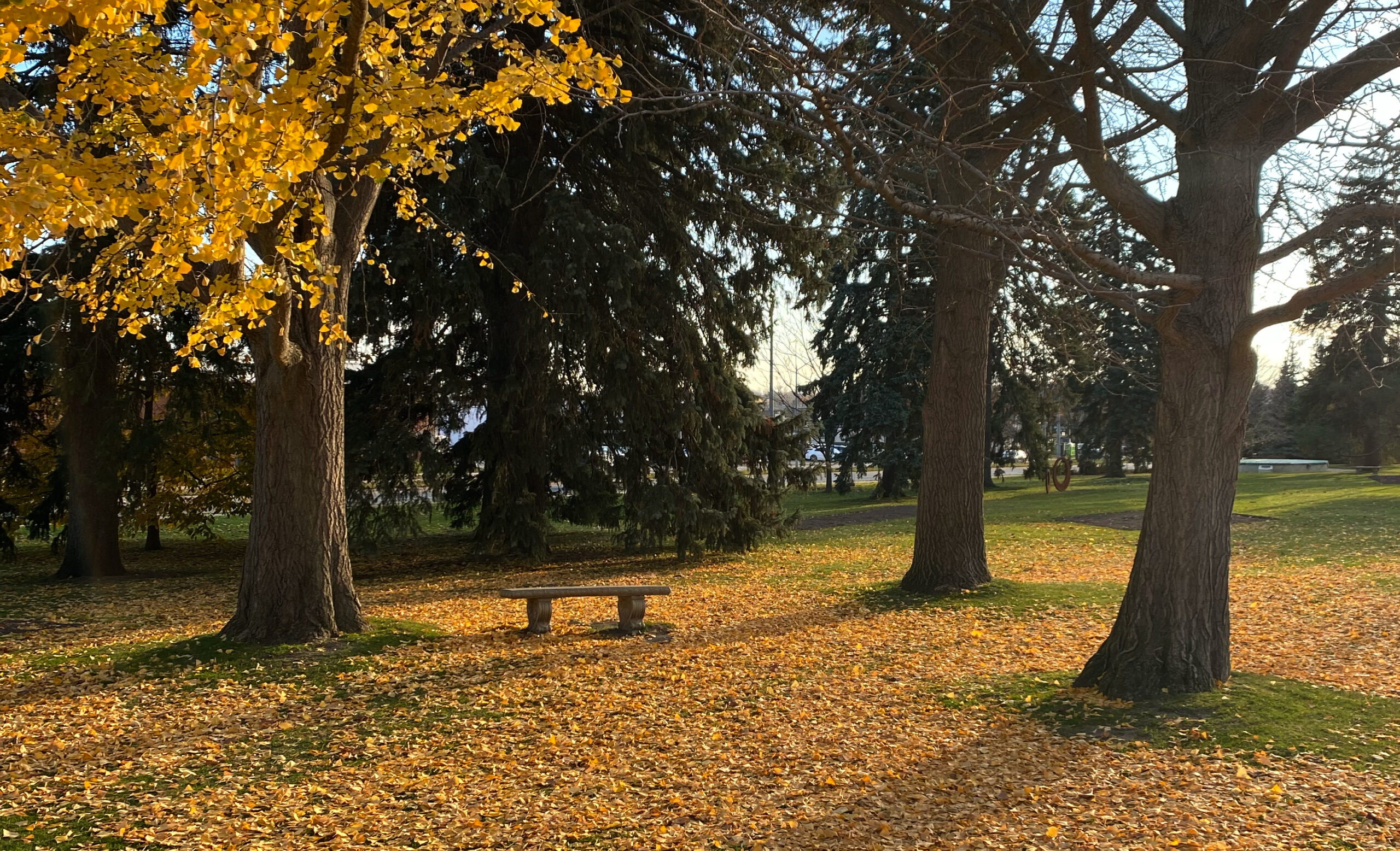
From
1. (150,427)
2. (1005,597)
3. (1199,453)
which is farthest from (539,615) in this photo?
(150,427)

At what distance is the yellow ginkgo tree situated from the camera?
4344 mm

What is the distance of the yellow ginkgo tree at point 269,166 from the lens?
434 centimetres

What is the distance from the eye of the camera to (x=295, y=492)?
24.1 ft

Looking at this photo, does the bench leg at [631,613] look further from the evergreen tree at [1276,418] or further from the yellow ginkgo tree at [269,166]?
the evergreen tree at [1276,418]

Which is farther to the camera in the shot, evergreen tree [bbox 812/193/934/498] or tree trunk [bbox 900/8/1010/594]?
evergreen tree [bbox 812/193/934/498]

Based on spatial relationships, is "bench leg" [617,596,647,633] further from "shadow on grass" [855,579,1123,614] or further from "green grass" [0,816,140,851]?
"green grass" [0,816,140,851]

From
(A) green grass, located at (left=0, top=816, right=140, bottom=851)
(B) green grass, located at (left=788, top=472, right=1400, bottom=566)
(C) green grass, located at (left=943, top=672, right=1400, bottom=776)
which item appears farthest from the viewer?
(B) green grass, located at (left=788, top=472, right=1400, bottom=566)

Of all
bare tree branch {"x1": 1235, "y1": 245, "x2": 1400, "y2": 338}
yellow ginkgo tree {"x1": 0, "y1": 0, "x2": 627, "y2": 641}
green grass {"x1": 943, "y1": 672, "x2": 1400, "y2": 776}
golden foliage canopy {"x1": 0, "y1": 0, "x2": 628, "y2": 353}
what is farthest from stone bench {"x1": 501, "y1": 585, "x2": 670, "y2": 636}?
bare tree branch {"x1": 1235, "y1": 245, "x2": 1400, "y2": 338}

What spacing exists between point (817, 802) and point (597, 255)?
860cm

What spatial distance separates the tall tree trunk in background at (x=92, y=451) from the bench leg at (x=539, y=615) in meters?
7.79

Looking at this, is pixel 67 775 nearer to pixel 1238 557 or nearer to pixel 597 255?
pixel 597 255

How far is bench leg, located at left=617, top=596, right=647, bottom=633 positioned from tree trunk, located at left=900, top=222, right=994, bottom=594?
10.6ft

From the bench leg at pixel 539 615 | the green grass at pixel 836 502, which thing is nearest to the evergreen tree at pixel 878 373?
the green grass at pixel 836 502

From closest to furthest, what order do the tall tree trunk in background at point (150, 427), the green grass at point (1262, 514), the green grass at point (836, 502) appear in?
the tall tree trunk in background at point (150, 427), the green grass at point (1262, 514), the green grass at point (836, 502)
